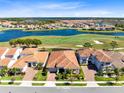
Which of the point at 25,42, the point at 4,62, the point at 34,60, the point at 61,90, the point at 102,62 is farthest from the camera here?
the point at 25,42

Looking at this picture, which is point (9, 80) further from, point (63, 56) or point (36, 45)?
point (36, 45)

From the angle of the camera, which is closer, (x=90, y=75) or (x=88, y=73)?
(x=90, y=75)

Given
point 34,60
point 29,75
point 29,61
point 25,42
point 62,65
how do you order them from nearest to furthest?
point 29,75 → point 62,65 → point 29,61 → point 34,60 → point 25,42

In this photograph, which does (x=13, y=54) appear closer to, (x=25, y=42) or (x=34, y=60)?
(x=34, y=60)

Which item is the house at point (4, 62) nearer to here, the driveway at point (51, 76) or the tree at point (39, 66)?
the tree at point (39, 66)

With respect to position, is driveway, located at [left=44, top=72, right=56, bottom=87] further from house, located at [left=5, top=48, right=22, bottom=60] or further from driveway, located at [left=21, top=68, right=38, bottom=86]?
house, located at [left=5, top=48, right=22, bottom=60]

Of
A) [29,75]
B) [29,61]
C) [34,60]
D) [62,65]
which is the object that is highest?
[62,65]

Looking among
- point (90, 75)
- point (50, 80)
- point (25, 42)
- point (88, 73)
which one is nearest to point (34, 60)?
point (50, 80)

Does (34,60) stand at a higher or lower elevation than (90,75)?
higher

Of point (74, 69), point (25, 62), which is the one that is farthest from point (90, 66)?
point (25, 62)

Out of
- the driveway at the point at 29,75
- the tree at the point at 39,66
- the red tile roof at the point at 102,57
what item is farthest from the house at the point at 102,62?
the driveway at the point at 29,75

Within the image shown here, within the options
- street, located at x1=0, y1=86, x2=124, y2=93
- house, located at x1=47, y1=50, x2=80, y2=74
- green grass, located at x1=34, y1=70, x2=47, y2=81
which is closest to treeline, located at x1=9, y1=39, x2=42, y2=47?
house, located at x1=47, y1=50, x2=80, y2=74
